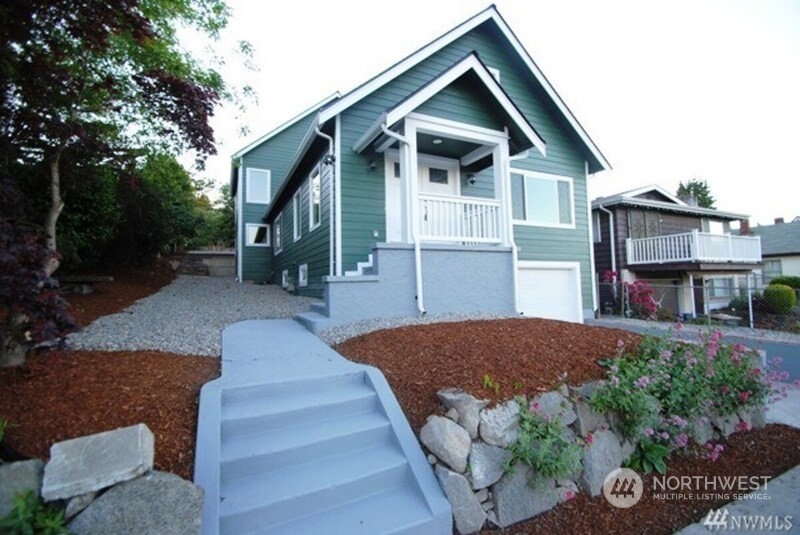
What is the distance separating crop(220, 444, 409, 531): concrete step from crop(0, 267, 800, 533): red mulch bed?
34 centimetres

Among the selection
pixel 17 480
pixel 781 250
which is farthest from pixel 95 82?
pixel 781 250

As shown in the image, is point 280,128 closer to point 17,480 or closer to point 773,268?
point 17,480

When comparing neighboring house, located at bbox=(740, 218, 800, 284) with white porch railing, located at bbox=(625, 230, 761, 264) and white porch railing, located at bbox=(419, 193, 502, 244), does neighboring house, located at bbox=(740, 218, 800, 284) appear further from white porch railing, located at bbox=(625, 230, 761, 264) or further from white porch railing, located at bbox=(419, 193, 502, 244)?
white porch railing, located at bbox=(419, 193, 502, 244)

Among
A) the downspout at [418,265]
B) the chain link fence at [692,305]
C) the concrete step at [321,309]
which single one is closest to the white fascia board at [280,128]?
the downspout at [418,265]

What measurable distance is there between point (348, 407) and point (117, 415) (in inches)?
62.4

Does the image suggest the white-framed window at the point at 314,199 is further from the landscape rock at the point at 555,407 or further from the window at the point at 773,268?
the window at the point at 773,268

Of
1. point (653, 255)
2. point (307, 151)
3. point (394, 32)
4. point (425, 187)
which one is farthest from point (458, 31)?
point (653, 255)

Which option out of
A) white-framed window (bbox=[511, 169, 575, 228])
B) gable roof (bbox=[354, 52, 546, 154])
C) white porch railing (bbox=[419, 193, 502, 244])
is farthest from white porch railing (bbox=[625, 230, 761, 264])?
white porch railing (bbox=[419, 193, 502, 244])

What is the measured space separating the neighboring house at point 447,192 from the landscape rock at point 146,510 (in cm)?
352

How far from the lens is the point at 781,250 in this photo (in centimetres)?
2181

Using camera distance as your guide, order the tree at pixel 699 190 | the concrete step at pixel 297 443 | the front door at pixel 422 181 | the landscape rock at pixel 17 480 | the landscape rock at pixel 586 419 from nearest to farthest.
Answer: the landscape rock at pixel 17 480, the concrete step at pixel 297 443, the landscape rock at pixel 586 419, the front door at pixel 422 181, the tree at pixel 699 190

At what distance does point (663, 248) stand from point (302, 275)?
13394mm

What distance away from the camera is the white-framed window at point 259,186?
15719mm

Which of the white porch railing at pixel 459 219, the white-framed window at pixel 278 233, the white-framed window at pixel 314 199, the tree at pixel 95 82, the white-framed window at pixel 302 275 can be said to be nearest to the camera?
the tree at pixel 95 82
